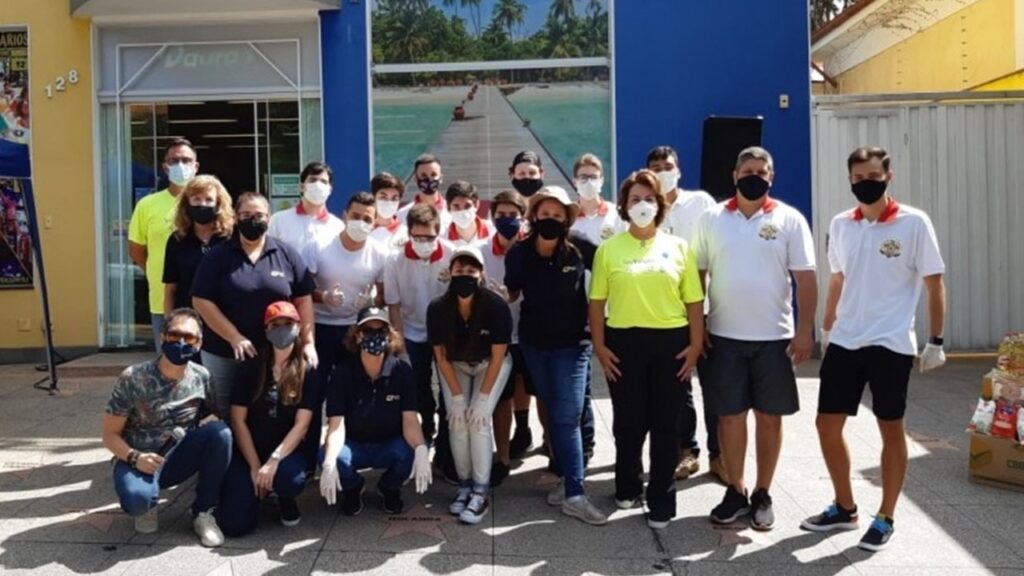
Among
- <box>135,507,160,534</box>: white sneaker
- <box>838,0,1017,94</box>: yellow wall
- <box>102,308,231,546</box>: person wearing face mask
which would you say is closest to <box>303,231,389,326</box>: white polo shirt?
<box>102,308,231,546</box>: person wearing face mask

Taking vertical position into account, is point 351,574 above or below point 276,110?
below

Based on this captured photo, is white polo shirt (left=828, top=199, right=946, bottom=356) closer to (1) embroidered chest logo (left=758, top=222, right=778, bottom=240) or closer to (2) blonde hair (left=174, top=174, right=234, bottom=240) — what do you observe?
(1) embroidered chest logo (left=758, top=222, right=778, bottom=240)

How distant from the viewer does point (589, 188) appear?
5.65m

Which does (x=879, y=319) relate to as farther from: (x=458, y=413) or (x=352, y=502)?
(x=352, y=502)

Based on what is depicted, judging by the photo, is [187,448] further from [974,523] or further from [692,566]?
[974,523]

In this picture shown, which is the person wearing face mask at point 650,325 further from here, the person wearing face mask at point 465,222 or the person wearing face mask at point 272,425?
the person wearing face mask at point 272,425

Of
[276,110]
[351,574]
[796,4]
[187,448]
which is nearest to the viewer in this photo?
[351,574]

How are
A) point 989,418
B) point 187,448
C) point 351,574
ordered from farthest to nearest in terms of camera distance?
point 989,418 → point 187,448 → point 351,574

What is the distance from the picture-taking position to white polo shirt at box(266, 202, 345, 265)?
5641 mm

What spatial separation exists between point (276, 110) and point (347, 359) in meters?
6.17

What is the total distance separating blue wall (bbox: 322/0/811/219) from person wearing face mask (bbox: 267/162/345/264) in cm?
435

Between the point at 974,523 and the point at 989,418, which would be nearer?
the point at 974,523

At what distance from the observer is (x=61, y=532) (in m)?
4.72

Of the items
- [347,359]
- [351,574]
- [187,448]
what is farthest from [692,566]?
[187,448]
